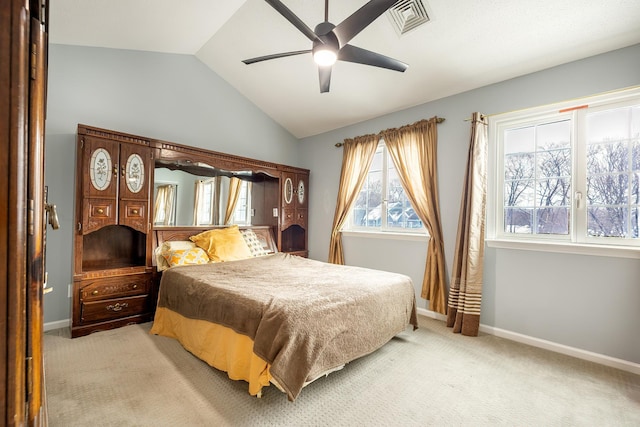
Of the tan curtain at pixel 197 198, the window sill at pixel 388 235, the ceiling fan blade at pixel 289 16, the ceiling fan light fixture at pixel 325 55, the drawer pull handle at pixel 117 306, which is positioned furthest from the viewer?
the tan curtain at pixel 197 198

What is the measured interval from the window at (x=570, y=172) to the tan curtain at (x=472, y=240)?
18 cm

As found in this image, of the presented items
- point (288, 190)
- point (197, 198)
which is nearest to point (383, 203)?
point (288, 190)

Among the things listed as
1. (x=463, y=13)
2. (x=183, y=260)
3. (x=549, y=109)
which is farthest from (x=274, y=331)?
(x=549, y=109)

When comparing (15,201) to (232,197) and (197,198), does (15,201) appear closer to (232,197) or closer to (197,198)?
(197,198)

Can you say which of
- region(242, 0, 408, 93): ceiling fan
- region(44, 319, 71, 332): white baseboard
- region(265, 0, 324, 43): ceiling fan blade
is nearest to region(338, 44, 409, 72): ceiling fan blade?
region(242, 0, 408, 93): ceiling fan

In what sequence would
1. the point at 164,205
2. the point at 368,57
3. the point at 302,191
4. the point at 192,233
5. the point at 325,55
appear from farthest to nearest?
the point at 302,191, the point at 192,233, the point at 164,205, the point at 368,57, the point at 325,55

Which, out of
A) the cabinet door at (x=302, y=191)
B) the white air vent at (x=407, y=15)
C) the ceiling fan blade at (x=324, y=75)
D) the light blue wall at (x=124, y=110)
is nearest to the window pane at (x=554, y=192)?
the white air vent at (x=407, y=15)

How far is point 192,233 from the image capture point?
3.71 m

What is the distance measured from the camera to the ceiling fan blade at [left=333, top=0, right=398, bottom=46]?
178 centimetres

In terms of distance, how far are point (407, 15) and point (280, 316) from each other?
2653 mm

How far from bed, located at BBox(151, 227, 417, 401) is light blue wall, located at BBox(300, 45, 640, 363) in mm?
975

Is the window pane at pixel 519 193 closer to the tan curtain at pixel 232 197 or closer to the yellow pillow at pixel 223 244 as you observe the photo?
the yellow pillow at pixel 223 244

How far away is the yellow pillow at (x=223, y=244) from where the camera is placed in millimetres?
3481

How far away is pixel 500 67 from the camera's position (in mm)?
2887
